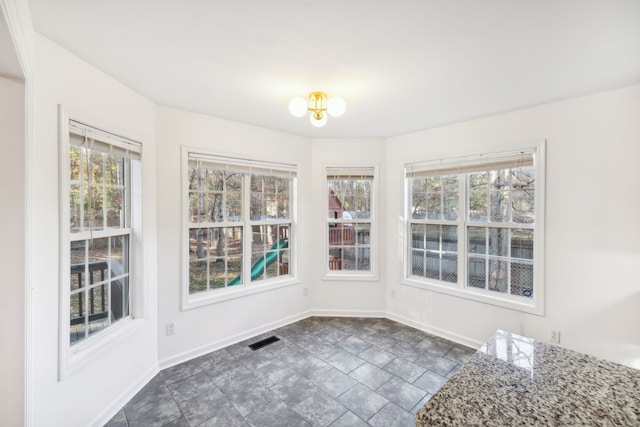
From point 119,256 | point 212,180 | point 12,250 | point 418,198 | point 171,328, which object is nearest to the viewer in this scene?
point 12,250

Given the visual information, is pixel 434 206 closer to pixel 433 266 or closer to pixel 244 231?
pixel 433 266

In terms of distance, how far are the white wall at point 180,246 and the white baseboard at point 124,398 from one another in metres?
0.19

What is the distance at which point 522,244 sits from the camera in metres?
2.93

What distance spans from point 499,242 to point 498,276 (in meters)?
0.37

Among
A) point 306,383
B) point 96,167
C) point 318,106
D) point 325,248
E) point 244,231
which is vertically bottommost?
point 306,383

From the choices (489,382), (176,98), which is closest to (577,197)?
(489,382)

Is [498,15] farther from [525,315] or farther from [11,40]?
[525,315]

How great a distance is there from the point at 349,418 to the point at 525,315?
6.61 ft

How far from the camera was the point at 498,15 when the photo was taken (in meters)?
1.48

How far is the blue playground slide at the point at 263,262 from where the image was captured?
341cm

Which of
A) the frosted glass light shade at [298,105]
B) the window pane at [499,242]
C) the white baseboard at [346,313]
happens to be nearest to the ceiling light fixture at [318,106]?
the frosted glass light shade at [298,105]

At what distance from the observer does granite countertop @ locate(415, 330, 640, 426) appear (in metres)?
0.81

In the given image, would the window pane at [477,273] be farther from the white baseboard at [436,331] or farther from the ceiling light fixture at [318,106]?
the ceiling light fixture at [318,106]

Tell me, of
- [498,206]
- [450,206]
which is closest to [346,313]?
[450,206]
